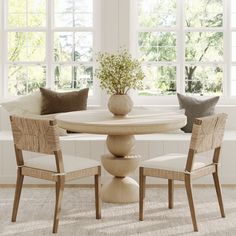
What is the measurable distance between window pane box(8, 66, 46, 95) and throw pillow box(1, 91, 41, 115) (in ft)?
1.81

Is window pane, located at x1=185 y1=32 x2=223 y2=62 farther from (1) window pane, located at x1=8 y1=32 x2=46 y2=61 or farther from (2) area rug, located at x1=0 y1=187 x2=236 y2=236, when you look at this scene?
(2) area rug, located at x1=0 y1=187 x2=236 y2=236

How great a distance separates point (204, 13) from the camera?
287 inches

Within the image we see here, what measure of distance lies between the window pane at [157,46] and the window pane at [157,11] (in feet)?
0.48

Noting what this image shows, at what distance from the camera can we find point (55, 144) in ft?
14.8

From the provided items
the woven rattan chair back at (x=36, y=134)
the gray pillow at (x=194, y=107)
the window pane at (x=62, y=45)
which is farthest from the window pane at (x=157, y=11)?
the woven rattan chair back at (x=36, y=134)

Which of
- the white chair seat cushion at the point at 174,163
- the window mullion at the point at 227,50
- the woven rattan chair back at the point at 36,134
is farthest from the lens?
the window mullion at the point at 227,50

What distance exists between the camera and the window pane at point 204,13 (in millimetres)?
7273

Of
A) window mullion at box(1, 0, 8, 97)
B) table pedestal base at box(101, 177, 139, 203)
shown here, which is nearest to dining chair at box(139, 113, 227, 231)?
table pedestal base at box(101, 177, 139, 203)

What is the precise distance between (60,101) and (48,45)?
89cm

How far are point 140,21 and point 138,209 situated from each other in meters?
2.86

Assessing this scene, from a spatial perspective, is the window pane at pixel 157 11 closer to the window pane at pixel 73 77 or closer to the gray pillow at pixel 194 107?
the window pane at pixel 73 77

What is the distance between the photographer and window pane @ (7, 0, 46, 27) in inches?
287

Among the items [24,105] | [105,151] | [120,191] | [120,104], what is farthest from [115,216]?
[24,105]

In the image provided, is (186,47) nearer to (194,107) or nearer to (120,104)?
(194,107)
